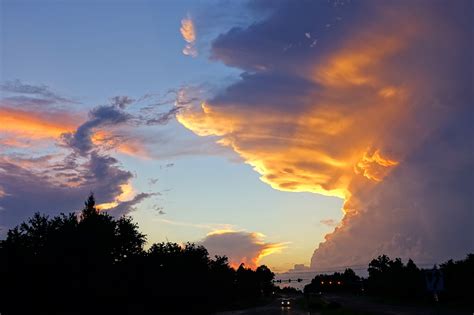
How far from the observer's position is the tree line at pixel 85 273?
53031mm

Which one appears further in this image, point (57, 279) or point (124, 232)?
point (124, 232)

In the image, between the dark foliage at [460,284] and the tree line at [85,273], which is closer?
the tree line at [85,273]

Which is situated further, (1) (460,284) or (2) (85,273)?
(1) (460,284)

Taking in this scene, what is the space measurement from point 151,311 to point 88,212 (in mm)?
15627

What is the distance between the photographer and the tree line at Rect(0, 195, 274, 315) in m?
53.0

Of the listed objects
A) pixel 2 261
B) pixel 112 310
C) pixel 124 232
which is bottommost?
pixel 112 310

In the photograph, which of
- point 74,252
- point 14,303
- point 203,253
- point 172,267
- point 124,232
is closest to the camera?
point 14,303

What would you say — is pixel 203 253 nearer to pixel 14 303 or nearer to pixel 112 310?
pixel 112 310

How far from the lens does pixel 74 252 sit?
5712cm

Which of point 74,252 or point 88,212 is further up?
point 88,212

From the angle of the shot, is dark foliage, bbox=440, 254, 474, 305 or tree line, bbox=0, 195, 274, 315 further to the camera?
dark foliage, bbox=440, 254, 474, 305

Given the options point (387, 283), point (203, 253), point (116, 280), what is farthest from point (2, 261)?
point (387, 283)

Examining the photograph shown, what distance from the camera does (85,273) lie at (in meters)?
55.9

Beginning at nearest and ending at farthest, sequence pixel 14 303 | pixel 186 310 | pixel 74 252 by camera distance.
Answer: pixel 14 303
pixel 74 252
pixel 186 310
